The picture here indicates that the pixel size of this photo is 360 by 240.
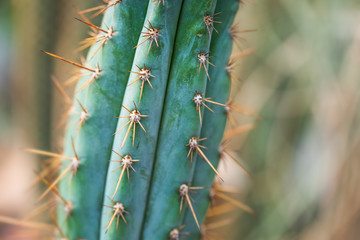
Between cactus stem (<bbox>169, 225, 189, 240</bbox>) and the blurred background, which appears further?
the blurred background

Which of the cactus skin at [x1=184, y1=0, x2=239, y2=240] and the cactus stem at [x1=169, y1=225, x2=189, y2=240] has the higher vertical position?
the cactus skin at [x1=184, y1=0, x2=239, y2=240]

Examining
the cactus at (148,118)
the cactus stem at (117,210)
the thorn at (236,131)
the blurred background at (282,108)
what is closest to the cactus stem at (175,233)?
the cactus at (148,118)

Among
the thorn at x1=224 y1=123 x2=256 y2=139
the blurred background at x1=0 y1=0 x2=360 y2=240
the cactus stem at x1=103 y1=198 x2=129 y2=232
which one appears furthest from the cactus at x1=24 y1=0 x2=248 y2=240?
the blurred background at x1=0 y1=0 x2=360 y2=240

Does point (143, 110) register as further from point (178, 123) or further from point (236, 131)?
point (236, 131)

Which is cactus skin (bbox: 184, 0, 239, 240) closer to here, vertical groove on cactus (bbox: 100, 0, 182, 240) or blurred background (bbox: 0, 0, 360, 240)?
Result: vertical groove on cactus (bbox: 100, 0, 182, 240)

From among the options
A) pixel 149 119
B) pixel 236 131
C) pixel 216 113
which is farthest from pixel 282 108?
pixel 149 119

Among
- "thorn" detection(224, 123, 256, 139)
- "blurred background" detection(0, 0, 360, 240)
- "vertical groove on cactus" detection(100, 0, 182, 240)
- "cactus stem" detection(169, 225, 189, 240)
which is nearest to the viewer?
"vertical groove on cactus" detection(100, 0, 182, 240)

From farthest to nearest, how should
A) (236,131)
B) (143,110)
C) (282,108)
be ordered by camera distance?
(282,108), (236,131), (143,110)

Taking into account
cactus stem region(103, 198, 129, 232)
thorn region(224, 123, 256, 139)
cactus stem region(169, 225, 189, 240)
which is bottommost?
cactus stem region(169, 225, 189, 240)

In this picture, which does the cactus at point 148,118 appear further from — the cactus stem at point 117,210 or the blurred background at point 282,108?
the blurred background at point 282,108
